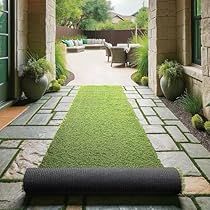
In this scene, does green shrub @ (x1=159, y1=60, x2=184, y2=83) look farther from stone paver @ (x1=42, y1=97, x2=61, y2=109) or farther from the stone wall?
the stone wall

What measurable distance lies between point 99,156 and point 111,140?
18.2 inches

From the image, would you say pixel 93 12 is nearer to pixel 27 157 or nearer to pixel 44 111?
pixel 44 111

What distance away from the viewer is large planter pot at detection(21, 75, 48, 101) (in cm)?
493

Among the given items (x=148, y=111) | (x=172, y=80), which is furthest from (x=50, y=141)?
(x=172, y=80)

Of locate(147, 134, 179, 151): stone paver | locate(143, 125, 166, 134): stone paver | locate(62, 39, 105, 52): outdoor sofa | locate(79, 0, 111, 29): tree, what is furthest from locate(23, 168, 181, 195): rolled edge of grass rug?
locate(79, 0, 111, 29): tree

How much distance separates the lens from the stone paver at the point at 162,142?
9.18 ft

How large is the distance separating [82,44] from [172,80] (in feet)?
52.1

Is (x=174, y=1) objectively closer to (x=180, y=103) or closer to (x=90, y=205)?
(x=180, y=103)

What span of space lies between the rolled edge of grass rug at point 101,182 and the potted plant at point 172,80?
119 inches

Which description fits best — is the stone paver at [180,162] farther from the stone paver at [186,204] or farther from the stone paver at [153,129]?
the stone paver at [153,129]

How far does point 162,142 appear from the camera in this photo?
2963mm

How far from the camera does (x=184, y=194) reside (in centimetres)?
195

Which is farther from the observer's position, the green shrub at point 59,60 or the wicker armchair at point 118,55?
the wicker armchair at point 118,55

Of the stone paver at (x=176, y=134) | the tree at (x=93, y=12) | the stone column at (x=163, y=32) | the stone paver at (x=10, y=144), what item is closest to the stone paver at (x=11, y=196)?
the stone paver at (x=10, y=144)
